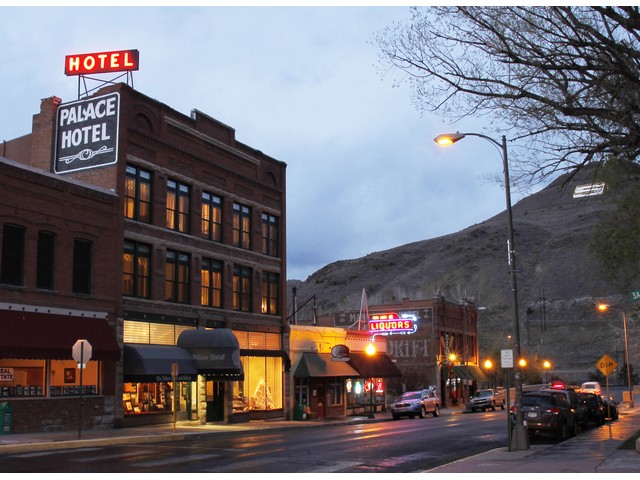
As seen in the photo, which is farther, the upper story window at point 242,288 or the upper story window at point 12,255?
the upper story window at point 242,288

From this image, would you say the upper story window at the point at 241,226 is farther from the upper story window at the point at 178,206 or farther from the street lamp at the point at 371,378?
the street lamp at the point at 371,378

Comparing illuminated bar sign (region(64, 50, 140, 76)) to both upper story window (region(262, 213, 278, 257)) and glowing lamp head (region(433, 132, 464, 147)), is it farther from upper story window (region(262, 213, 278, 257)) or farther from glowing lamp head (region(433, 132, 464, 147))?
glowing lamp head (region(433, 132, 464, 147))

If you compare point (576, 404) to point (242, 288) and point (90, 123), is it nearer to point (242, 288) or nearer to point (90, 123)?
point (242, 288)

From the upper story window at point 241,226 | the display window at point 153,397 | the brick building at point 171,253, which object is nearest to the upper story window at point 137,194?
the brick building at point 171,253

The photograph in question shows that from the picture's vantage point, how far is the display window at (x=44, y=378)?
26406mm

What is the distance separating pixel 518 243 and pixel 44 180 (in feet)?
573

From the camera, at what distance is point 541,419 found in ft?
84.5

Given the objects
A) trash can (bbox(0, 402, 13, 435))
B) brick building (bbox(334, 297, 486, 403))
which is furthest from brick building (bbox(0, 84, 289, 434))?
brick building (bbox(334, 297, 486, 403))

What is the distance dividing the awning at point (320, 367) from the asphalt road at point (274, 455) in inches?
587

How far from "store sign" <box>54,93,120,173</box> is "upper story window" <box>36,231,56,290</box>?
5.19 meters

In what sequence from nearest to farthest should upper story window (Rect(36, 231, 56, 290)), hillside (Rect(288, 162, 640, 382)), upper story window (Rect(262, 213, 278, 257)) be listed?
upper story window (Rect(36, 231, 56, 290)) < upper story window (Rect(262, 213, 278, 257)) < hillside (Rect(288, 162, 640, 382))

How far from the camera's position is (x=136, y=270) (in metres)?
32.8

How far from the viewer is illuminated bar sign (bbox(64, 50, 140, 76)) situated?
34969 mm

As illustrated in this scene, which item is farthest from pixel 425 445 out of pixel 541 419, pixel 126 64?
pixel 126 64
